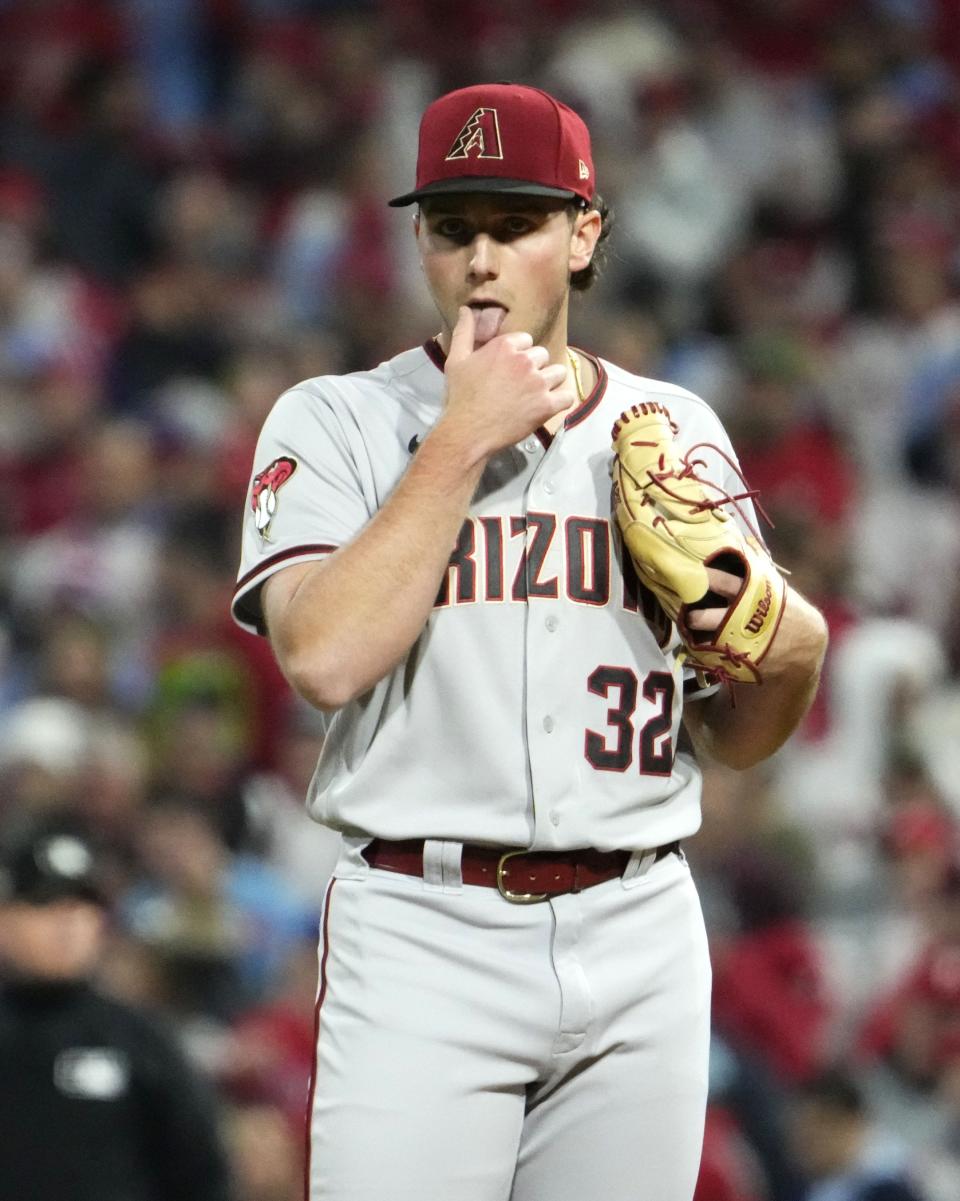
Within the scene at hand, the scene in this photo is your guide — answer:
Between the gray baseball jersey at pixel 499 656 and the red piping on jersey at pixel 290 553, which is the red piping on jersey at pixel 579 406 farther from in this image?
the red piping on jersey at pixel 290 553

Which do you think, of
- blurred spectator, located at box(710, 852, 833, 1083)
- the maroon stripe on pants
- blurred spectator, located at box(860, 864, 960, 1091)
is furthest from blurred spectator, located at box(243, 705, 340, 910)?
the maroon stripe on pants

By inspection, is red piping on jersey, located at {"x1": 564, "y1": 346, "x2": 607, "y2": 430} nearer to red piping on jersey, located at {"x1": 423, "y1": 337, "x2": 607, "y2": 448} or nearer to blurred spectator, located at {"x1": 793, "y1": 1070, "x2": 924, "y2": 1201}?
red piping on jersey, located at {"x1": 423, "y1": 337, "x2": 607, "y2": 448}

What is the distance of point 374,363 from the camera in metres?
7.69

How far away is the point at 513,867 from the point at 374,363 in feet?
17.8

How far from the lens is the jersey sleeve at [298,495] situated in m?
2.45

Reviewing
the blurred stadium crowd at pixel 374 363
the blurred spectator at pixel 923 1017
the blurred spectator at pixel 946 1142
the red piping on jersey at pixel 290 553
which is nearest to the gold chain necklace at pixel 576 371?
the red piping on jersey at pixel 290 553

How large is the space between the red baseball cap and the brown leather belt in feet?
2.57

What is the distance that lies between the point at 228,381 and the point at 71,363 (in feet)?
2.03

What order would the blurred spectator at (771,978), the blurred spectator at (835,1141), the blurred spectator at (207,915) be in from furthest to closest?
the blurred spectator at (771,978)
the blurred spectator at (207,915)
the blurred spectator at (835,1141)

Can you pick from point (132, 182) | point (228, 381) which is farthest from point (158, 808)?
point (132, 182)

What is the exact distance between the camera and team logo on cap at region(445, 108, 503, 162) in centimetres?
248

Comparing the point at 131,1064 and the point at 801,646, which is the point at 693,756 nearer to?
the point at 801,646

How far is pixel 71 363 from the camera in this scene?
7844 mm

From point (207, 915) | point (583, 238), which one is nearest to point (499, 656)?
point (583, 238)
